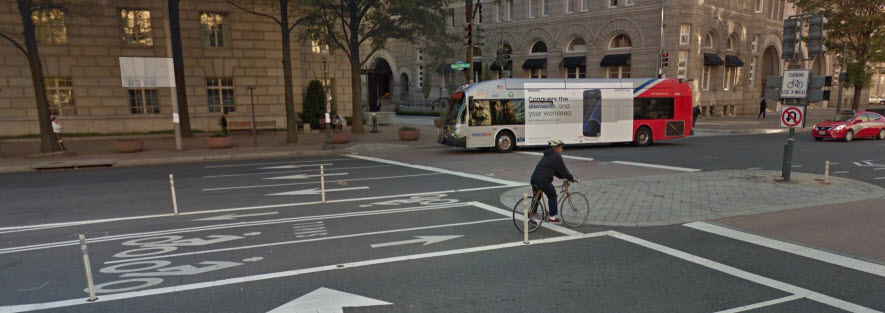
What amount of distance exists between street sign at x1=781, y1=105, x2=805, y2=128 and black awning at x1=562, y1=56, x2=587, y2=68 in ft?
100

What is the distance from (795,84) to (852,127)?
1574 cm

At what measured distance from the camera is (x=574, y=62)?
42.2m

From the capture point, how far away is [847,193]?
435 inches

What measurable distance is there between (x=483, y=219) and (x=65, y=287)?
643cm

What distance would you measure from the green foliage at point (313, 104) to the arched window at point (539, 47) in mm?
23936

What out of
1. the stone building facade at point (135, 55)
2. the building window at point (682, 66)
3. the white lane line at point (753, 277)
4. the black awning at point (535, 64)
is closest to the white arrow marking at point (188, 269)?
the white lane line at point (753, 277)

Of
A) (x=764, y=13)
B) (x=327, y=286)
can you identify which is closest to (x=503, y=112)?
(x=327, y=286)

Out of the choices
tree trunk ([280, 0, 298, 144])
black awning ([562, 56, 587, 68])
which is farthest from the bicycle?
black awning ([562, 56, 587, 68])

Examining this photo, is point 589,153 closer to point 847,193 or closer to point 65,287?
point 847,193

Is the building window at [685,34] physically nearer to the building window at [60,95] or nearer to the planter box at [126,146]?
the planter box at [126,146]

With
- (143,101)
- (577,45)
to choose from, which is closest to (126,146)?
(143,101)

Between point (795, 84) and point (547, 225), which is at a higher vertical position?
point (795, 84)

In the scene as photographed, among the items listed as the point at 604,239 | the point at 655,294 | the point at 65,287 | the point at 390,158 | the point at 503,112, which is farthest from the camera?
the point at 503,112

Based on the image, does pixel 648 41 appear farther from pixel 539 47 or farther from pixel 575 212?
pixel 575 212
